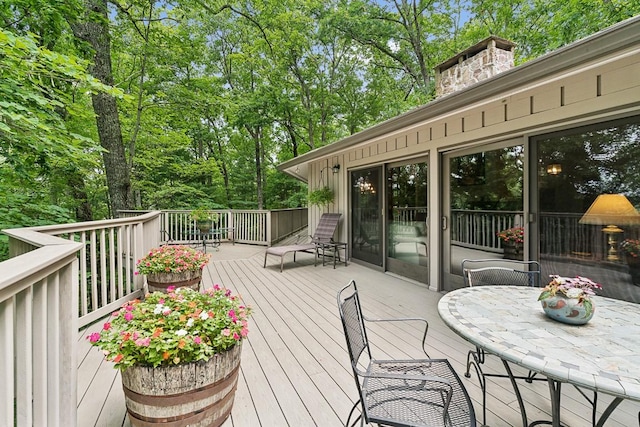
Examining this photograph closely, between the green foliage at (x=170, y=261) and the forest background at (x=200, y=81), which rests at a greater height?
the forest background at (x=200, y=81)

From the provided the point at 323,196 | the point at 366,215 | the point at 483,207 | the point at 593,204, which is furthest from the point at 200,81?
the point at 593,204

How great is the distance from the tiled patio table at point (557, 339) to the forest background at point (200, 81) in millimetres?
3932

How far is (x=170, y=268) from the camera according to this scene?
2.90 m

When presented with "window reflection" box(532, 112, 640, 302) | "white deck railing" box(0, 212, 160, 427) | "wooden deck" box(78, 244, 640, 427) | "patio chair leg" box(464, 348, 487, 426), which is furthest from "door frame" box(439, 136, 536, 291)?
"white deck railing" box(0, 212, 160, 427)

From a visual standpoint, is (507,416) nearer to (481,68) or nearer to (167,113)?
(481,68)

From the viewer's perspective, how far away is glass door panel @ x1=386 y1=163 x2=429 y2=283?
446 cm

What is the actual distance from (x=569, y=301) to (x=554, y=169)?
6.49 ft

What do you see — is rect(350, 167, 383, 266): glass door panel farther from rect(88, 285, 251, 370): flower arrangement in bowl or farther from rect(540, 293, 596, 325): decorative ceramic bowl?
rect(88, 285, 251, 370): flower arrangement in bowl

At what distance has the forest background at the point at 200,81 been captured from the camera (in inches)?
147

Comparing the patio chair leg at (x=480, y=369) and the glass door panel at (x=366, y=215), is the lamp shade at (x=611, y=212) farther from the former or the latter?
the glass door panel at (x=366, y=215)

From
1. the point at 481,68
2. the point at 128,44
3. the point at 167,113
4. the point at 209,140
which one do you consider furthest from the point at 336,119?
the point at 481,68

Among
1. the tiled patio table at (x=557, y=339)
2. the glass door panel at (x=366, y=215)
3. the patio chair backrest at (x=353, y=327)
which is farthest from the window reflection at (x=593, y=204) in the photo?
the glass door panel at (x=366, y=215)

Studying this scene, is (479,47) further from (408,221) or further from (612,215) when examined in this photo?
(612,215)

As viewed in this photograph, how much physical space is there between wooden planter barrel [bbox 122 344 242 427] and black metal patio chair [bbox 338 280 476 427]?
705 millimetres
